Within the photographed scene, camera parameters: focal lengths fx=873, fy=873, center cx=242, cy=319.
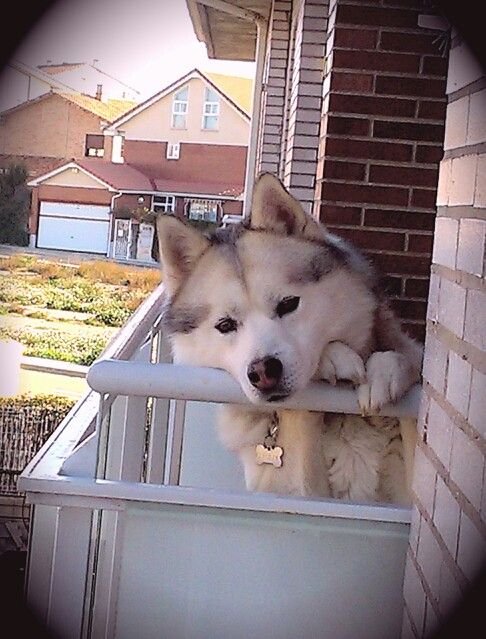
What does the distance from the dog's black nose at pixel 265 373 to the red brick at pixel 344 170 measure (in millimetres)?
2027

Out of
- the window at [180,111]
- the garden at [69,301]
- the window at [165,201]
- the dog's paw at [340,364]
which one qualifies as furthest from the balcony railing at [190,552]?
the window at [180,111]

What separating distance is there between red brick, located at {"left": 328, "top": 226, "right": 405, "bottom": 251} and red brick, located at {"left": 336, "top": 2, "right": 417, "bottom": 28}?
94 cm

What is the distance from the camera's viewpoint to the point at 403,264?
13.6 ft

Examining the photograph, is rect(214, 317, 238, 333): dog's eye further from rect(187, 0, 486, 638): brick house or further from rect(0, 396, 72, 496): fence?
rect(0, 396, 72, 496): fence

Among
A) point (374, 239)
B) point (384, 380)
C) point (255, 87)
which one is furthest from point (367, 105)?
point (255, 87)

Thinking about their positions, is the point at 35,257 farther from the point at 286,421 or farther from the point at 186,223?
the point at 286,421

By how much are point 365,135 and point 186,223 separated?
65.9 inches

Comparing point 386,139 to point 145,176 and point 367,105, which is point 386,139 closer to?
point 367,105

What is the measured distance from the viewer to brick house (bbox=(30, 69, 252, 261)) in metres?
5.66

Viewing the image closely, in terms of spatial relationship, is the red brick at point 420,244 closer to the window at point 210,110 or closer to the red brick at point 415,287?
the red brick at point 415,287

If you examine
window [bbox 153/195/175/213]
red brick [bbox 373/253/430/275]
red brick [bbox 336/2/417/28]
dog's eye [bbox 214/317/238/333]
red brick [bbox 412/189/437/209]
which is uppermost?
red brick [bbox 336/2/417/28]

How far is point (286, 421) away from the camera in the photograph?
224 cm

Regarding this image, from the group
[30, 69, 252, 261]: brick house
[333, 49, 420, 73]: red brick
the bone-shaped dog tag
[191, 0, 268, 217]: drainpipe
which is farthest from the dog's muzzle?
[191, 0, 268, 217]: drainpipe

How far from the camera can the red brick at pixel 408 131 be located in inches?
158
